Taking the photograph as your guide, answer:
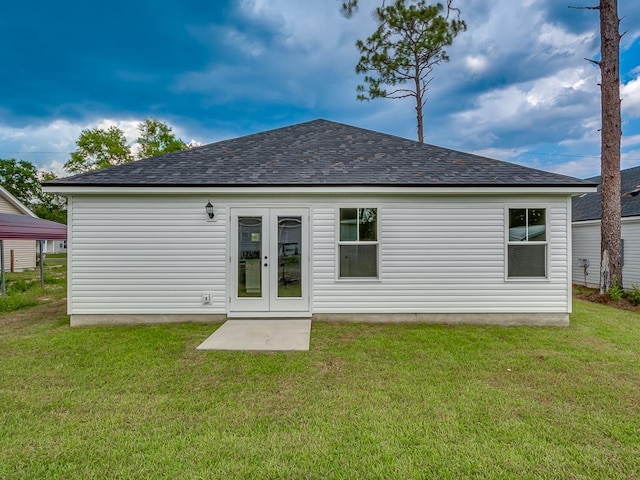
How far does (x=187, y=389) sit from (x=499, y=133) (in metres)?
23.7

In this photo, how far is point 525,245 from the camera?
221 inches

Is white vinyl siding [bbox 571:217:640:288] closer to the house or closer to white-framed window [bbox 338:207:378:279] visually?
the house

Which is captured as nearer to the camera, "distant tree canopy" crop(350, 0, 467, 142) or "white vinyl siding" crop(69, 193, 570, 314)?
"white vinyl siding" crop(69, 193, 570, 314)

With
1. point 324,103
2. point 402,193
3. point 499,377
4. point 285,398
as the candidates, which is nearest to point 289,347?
point 285,398

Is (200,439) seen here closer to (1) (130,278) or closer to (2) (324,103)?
(1) (130,278)

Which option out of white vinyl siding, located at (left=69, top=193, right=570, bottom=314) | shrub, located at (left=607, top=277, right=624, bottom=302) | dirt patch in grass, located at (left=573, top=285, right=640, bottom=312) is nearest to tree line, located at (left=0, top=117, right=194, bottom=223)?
white vinyl siding, located at (left=69, top=193, right=570, bottom=314)

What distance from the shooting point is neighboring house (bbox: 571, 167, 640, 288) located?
9688mm

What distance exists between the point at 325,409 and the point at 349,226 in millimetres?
3525

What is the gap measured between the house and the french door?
2cm

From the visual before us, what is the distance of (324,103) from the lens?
51.2 feet

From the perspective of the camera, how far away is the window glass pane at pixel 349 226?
5.68 metres

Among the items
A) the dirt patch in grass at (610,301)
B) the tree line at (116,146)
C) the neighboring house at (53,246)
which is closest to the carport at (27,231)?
the tree line at (116,146)

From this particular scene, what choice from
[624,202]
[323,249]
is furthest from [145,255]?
[624,202]

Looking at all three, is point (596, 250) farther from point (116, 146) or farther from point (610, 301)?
point (116, 146)
